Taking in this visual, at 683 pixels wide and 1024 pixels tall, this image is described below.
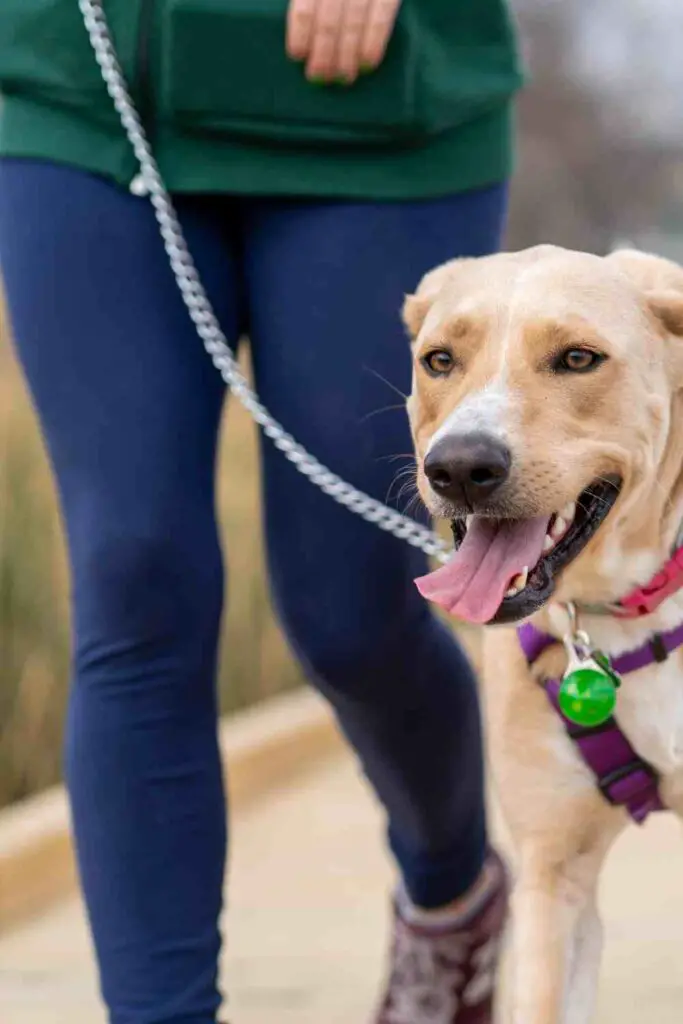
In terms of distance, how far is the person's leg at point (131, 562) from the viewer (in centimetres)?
240

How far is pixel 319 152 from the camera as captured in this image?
254cm

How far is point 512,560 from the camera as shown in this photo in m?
2.24

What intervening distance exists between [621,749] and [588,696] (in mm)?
163

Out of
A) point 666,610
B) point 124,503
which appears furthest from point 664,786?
point 124,503

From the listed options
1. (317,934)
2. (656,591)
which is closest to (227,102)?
(656,591)

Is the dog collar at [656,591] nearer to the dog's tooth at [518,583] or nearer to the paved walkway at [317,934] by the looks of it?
the dog's tooth at [518,583]

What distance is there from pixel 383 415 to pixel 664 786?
2.34ft

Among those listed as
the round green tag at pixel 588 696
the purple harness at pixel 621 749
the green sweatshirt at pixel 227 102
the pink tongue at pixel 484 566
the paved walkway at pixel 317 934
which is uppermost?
the green sweatshirt at pixel 227 102

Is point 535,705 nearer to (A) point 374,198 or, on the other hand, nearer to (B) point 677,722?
(B) point 677,722

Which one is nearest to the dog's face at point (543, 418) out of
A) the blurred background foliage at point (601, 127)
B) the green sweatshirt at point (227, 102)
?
the green sweatshirt at point (227, 102)

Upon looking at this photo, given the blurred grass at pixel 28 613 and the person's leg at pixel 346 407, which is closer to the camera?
the person's leg at pixel 346 407

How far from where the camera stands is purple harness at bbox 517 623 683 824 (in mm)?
2484

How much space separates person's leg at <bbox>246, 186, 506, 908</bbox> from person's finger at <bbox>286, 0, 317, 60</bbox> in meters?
0.23

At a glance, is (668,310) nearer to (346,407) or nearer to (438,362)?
(438,362)
